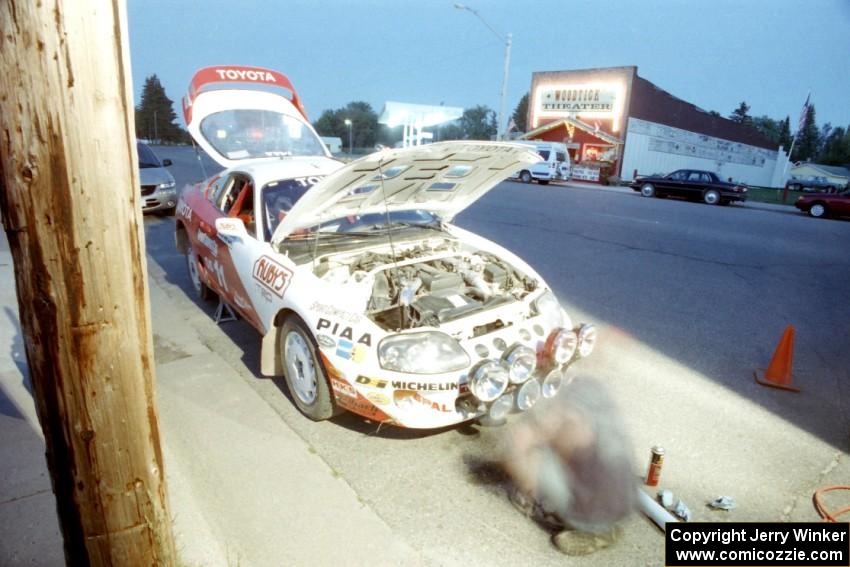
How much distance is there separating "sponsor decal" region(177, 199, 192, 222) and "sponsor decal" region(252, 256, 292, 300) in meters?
2.17

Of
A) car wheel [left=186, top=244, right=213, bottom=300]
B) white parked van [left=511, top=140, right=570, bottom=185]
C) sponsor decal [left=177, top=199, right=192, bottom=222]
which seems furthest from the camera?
white parked van [left=511, top=140, right=570, bottom=185]

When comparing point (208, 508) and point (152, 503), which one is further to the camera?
point (208, 508)

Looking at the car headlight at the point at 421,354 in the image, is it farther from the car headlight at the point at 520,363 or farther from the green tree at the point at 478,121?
the green tree at the point at 478,121

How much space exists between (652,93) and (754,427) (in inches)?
1338

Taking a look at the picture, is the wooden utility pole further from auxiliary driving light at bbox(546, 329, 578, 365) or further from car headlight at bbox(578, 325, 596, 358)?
car headlight at bbox(578, 325, 596, 358)

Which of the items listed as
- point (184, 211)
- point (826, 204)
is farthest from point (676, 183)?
point (184, 211)

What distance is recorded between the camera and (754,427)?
372cm

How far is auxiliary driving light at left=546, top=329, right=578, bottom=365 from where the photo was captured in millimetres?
3305

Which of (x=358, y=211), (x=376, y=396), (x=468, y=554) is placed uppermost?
(x=358, y=211)

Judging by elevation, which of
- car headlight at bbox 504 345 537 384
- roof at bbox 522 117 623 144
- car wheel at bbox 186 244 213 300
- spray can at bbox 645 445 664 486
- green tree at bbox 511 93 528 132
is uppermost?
green tree at bbox 511 93 528 132

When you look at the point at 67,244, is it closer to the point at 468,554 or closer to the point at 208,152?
the point at 468,554

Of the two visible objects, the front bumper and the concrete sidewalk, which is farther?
the front bumper

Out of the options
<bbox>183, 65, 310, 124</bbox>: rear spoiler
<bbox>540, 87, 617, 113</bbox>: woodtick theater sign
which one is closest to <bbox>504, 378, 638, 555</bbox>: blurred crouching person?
<bbox>183, 65, 310, 124</bbox>: rear spoiler

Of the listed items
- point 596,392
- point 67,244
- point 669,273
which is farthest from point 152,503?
point 669,273
